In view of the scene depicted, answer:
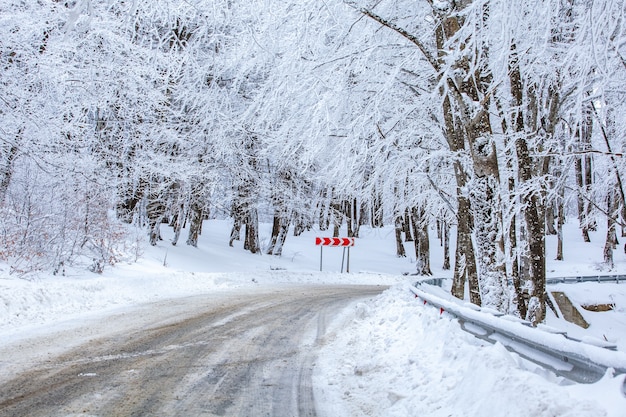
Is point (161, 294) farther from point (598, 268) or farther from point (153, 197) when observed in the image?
point (598, 268)

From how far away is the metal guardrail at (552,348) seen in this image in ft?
10.7

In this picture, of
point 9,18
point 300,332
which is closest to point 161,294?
point 300,332

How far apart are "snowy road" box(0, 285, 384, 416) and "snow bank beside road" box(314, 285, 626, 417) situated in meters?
0.43

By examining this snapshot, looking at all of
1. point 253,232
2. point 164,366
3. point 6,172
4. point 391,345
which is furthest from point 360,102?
point 253,232

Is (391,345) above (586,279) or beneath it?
beneath

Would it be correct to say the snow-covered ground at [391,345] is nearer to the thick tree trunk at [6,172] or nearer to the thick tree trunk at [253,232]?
the thick tree trunk at [6,172]

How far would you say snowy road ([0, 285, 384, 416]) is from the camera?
4.64m

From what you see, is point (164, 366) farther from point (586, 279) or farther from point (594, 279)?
point (594, 279)

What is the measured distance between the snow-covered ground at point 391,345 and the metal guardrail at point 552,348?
13cm

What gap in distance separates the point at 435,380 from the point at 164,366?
10.7 feet

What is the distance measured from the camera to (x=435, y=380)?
4.96 meters

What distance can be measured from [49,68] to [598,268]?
27182 millimetres

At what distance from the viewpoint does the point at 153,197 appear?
78.8ft

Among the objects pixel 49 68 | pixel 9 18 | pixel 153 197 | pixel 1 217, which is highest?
pixel 9 18
